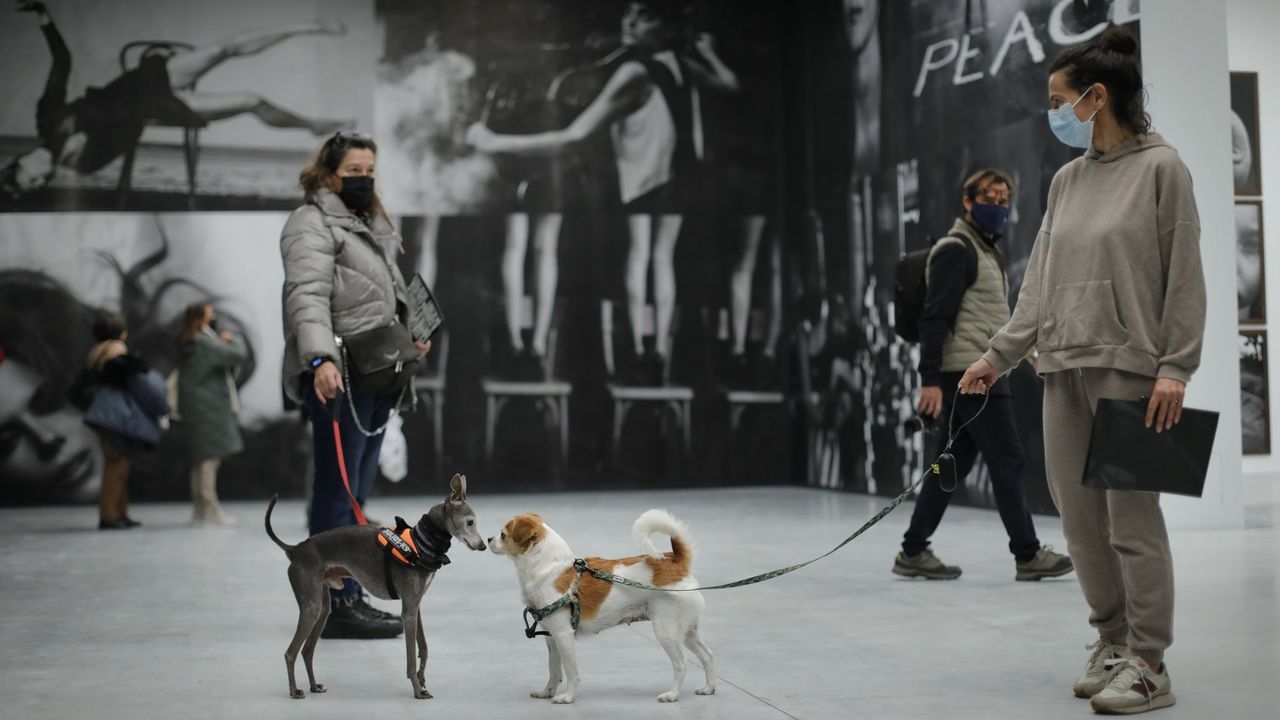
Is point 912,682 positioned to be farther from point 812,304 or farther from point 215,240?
point 215,240

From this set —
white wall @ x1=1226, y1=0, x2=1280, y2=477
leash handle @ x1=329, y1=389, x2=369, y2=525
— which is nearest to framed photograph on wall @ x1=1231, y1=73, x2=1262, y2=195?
white wall @ x1=1226, y1=0, x2=1280, y2=477

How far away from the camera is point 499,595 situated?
17.5ft

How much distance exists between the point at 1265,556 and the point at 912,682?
3248 mm

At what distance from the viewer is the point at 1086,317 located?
3072 millimetres

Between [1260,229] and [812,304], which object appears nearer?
[812,304]

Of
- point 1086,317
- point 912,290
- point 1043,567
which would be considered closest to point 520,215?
point 912,290

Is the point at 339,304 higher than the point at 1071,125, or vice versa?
the point at 1071,125

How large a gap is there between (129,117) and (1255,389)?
10.3 meters

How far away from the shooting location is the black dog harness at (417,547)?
3.36m

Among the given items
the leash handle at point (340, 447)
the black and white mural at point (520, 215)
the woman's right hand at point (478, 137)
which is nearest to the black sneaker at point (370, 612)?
the leash handle at point (340, 447)

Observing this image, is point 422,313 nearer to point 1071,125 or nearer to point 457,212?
point 1071,125

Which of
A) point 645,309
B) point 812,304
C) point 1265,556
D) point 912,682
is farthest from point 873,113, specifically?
point 912,682

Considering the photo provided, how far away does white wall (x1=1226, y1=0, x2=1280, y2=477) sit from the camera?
479 inches

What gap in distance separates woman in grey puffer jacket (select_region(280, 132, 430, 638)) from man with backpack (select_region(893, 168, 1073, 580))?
2182mm
